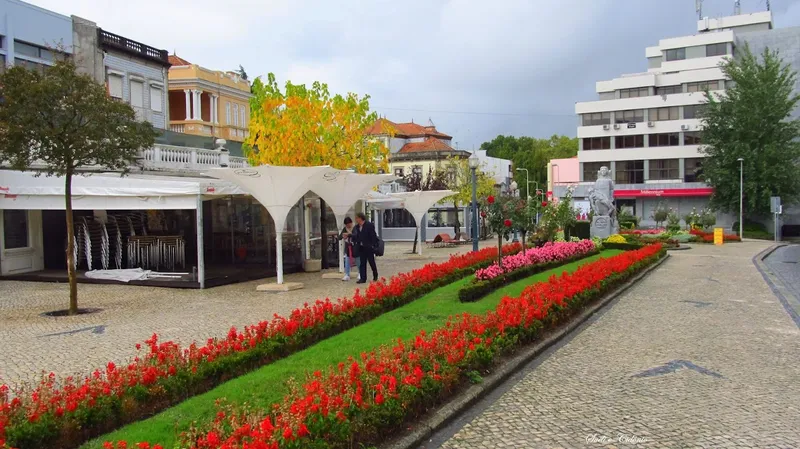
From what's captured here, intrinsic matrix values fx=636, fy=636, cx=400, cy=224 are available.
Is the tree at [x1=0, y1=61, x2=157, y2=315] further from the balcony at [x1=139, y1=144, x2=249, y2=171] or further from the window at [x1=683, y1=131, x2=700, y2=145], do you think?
the window at [x1=683, y1=131, x2=700, y2=145]

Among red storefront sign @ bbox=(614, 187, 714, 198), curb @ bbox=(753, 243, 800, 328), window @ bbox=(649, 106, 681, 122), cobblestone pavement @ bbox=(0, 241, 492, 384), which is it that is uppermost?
window @ bbox=(649, 106, 681, 122)

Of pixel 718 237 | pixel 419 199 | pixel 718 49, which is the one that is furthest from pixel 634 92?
pixel 419 199

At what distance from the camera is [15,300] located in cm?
1407

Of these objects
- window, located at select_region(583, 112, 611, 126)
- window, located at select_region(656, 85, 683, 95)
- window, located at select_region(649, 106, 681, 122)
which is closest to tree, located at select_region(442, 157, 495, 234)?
window, located at select_region(583, 112, 611, 126)

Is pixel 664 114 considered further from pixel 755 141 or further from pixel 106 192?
pixel 106 192

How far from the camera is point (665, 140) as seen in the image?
61156mm

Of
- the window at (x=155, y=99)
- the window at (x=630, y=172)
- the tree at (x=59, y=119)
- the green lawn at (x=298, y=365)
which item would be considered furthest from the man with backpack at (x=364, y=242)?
the window at (x=630, y=172)

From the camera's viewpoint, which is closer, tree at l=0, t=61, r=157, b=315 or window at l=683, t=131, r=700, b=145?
tree at l=0, t=61, r=157, b=315

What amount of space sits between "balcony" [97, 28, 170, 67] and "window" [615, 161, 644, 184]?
45837 millimetres

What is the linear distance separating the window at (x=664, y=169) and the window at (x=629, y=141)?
226 cm

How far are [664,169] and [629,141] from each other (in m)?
4.38

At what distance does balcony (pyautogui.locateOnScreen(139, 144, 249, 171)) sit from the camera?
2014 centimetres

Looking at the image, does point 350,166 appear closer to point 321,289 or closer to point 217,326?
point 321,289

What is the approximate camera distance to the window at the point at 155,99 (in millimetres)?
30562
